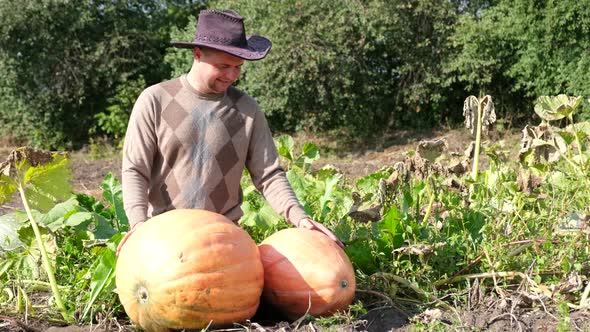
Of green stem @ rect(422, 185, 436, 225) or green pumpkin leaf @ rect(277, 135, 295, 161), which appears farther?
green pumpkin leaf @ rect(277, 135, 295, 161)

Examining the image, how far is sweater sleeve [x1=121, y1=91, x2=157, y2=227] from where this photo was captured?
3.10 metres

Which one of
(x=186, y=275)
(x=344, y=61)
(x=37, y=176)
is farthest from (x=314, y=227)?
(x=344, y=61)

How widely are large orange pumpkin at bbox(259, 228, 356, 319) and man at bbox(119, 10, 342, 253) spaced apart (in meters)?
0.17

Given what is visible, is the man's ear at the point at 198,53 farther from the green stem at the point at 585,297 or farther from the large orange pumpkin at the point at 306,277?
the green stem at the point at 585,297

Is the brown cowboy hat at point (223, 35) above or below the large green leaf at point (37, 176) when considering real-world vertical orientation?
above

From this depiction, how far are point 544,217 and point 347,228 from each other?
104 cm

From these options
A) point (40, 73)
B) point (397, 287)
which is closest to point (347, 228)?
point (397, 287)

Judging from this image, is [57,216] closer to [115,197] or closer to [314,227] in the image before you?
[115,197]

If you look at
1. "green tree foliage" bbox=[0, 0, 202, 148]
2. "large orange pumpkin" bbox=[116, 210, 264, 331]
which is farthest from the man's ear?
"green tree foliage" bbox=[0, 0, 202, 148]

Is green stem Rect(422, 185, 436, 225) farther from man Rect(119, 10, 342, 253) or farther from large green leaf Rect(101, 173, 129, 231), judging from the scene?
large green leaf Rect(101, 173, 129, 231)

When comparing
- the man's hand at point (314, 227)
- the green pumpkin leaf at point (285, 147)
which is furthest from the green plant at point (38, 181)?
the green pumpkin leaf at point (285, 147)

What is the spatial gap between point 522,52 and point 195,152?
41.5ft

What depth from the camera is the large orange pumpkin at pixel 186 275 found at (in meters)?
2.67

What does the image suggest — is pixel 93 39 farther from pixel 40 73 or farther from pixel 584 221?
pixel 584 221
